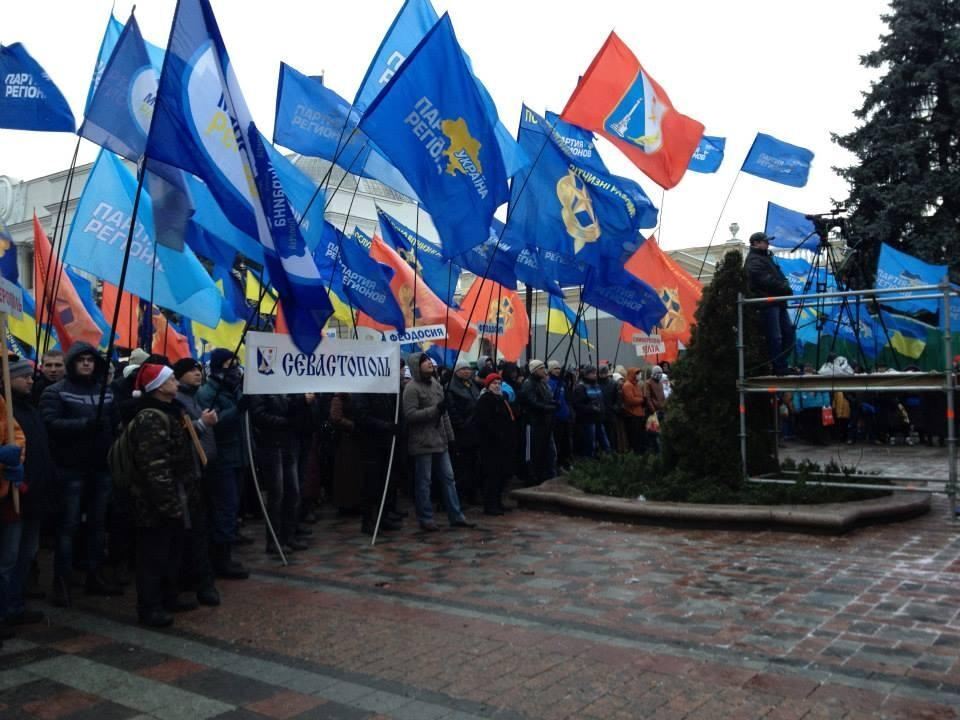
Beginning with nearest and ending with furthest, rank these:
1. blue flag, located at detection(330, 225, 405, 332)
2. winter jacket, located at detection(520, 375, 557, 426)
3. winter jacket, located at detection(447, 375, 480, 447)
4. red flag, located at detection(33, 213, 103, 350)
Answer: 1. red flag, located at detection(33, 213, 103, 350)
2. winter jacket, located at detection(447, 375, 480, 447)
3. winter jacket, located at detection(520, 375, 557, 426)
4. blue flag, located at detection(330, 225, 405, 332)

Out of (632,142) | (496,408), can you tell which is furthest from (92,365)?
(632,142)

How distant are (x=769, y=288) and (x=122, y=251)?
7615 mm

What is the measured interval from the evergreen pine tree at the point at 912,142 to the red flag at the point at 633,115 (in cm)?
1528

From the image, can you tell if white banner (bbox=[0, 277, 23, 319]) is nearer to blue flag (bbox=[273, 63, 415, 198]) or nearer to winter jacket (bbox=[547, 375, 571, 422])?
blue flag (bbox=[273, 63, 415, 198])

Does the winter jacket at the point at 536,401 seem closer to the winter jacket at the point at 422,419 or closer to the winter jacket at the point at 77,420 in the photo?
the winter jacket at the point at 422,419

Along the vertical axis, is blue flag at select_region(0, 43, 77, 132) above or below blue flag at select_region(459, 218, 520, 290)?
above

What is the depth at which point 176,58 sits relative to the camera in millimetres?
6500

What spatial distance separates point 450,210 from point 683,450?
3.97 m

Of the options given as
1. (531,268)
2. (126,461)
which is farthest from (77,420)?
(531,268)

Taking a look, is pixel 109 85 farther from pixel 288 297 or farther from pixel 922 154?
pixel 922 154

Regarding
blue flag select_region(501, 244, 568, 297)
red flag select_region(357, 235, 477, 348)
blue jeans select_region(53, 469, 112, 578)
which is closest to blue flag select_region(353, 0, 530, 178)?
blue flag select_region(501, 244, 568, 297)

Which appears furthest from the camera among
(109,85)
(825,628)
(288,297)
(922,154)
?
(922,154)

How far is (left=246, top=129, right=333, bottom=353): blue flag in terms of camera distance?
6848 mm

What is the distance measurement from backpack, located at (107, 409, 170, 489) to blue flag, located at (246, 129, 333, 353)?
1.67 metres
